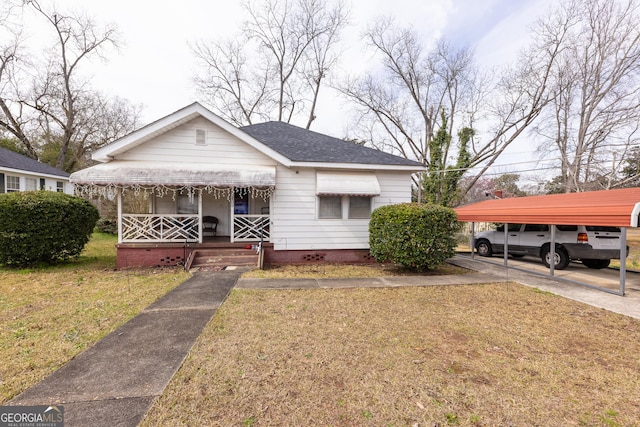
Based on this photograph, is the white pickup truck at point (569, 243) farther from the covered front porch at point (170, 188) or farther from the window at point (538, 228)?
the covered front porch at point (170, 188)

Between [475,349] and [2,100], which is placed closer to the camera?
[475,349]

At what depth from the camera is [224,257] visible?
932 centimetres

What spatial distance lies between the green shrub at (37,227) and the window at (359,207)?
946 cm

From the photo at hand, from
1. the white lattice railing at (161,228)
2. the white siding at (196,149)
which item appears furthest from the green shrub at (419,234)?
the white lattice railing at (161,228)

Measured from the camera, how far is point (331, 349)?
3848 mm

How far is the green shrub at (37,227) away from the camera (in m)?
8.12

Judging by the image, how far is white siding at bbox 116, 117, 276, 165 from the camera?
9.43m

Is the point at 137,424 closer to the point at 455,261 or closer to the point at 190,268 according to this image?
the point at 190,268

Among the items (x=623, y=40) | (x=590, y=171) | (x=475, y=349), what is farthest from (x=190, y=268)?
(x=623, y=40)

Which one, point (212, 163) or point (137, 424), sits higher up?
point (212, 163)

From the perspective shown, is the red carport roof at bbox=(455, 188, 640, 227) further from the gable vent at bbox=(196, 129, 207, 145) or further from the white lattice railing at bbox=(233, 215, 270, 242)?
the gable vent at bbox=(196, 129, 207, 145)

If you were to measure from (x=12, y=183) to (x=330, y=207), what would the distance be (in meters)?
20.2

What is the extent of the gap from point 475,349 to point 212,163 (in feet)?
30.2

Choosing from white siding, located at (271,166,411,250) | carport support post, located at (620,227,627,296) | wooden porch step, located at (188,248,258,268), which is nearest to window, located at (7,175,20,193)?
wooden porch step, located at (188,248,258,268)
